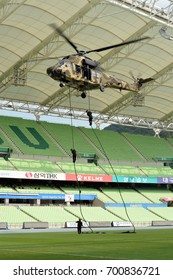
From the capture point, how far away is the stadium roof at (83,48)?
5025cm

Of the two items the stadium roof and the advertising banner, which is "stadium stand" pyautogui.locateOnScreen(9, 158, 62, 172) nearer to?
the advertising banner

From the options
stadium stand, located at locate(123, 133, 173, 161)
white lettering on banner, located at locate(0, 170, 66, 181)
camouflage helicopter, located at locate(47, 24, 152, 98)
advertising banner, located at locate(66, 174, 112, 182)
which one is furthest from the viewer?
stadium stand, located at locate(123, 133, 173, 161)

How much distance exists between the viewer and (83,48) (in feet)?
193

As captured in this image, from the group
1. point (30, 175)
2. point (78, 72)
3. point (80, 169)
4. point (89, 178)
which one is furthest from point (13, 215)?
point (78, 72)

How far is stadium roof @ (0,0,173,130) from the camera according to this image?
50250 millimetres

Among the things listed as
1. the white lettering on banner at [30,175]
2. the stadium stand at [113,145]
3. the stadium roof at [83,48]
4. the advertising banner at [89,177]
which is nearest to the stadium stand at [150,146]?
the stadium stand at [113,145]

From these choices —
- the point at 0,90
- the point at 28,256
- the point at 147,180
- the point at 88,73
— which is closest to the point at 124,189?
the point at 147,180

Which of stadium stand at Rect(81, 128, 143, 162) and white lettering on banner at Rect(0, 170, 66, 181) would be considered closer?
white lettering on banner at Rect(0, 170, 66, 181)

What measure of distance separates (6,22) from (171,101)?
108 feet

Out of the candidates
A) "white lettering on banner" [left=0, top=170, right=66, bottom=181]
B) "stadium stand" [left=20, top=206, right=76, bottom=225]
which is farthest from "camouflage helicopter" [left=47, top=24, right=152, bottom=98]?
"white lettering on banner" [left=0, top=170, right=66, bottom=181]

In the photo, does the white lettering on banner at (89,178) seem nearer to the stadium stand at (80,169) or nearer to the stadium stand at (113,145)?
the stadium stand at (80,169)

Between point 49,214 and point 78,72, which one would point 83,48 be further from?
point 78,72

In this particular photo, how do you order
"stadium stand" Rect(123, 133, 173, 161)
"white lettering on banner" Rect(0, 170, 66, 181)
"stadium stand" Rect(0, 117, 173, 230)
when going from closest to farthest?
"stadium stand" Rect(0, 117, 173, 230), "white lettering on banner" Rect(0, 170, 66, 181), "stadium stand" Rect(123, 133, 173, 161)

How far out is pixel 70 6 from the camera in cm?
4978
